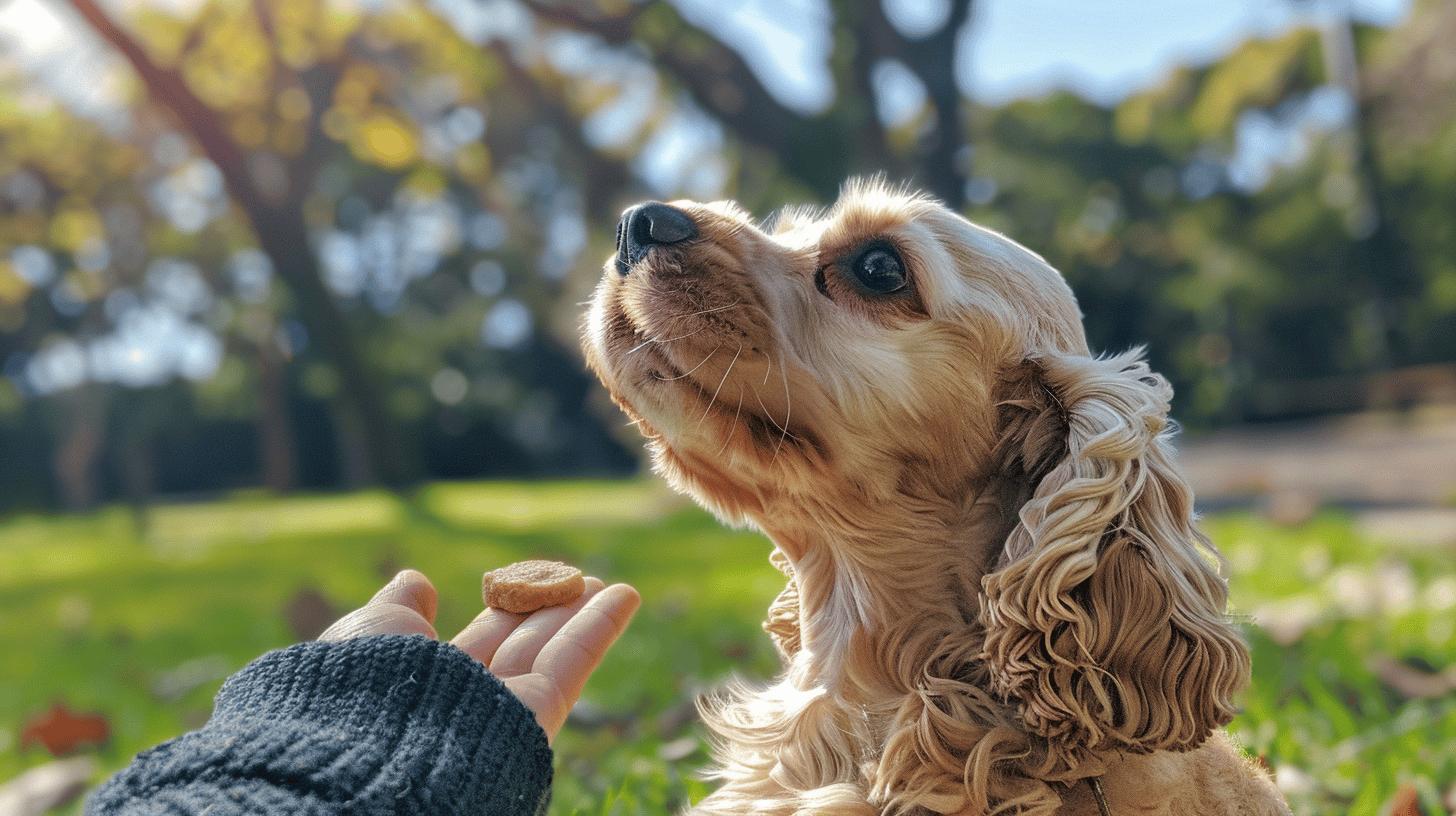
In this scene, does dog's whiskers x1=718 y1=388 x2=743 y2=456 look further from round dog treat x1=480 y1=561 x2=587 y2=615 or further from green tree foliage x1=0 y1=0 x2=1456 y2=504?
green tree foliage x1=0 y1=0 x2=1456 y2=504

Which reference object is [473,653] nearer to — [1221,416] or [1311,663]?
[1311,663]

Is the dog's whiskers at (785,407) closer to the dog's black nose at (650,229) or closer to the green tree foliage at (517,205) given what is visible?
the dog's black nose at (650,229)

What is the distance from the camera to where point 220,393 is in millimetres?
26094

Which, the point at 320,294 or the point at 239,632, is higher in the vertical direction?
the point at 320,294

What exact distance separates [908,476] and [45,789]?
3249 mm

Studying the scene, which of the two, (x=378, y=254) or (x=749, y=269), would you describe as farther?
(x=378, y=254)

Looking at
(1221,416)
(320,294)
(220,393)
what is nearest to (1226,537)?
(320,294)

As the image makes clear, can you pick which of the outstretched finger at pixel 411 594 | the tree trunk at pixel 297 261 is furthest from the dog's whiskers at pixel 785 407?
the tree trunk at pixel 297 261

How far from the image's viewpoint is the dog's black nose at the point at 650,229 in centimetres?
191

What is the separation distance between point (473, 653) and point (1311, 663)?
326cm

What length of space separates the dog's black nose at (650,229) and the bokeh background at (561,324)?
124 centimetres

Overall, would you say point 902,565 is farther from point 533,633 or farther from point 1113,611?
point 533,633

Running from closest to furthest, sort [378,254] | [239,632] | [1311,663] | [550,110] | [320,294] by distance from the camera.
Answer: [1311,663] → [239,632] → [320,294] → [550,110] → [378,254]

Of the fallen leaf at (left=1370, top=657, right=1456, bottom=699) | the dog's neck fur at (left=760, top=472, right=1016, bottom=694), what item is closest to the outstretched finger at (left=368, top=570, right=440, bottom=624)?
the dog's neck fur at (left=760, top=472, right=1016, bottom=694)
